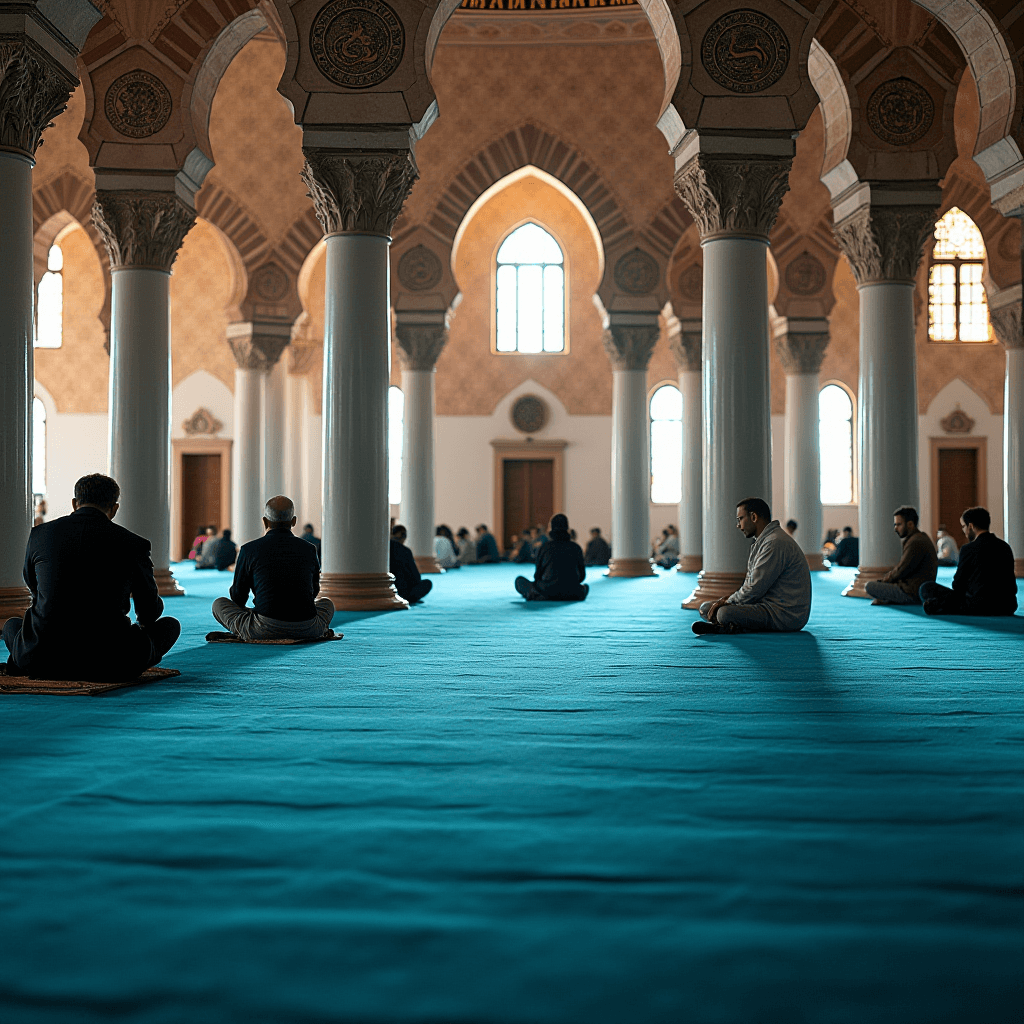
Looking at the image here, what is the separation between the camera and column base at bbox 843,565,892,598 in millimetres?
9875

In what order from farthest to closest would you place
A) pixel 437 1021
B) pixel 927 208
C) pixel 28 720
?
pixel 927 208 → pixel 28 720 → pixel 437 1021

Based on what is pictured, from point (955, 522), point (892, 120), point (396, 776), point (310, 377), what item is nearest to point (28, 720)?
point (396, 776)

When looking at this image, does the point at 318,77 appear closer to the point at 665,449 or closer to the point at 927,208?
the point at 927,208

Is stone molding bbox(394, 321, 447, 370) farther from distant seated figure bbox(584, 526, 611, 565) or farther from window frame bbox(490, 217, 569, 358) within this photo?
window frame bbox(490, 217, 569, 358)

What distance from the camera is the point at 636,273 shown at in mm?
14547

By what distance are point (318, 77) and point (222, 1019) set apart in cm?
769

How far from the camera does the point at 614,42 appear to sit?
14.5 meters

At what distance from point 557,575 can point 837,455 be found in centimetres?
1265

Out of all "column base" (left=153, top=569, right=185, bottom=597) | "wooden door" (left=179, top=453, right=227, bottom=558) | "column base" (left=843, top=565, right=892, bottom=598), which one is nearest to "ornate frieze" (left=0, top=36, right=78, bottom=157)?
"column base" (left=153, top=569, right=185, bottom=597)

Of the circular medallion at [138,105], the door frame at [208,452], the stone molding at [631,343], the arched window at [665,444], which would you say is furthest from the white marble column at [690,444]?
the door frame at [208,452]

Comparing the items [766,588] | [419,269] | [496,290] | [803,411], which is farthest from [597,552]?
[766,588]

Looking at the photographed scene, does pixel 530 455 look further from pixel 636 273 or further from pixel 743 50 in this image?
pixel 743 50

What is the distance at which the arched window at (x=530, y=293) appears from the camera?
68.5ft

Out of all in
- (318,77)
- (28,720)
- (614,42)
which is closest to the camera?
(28,720)
